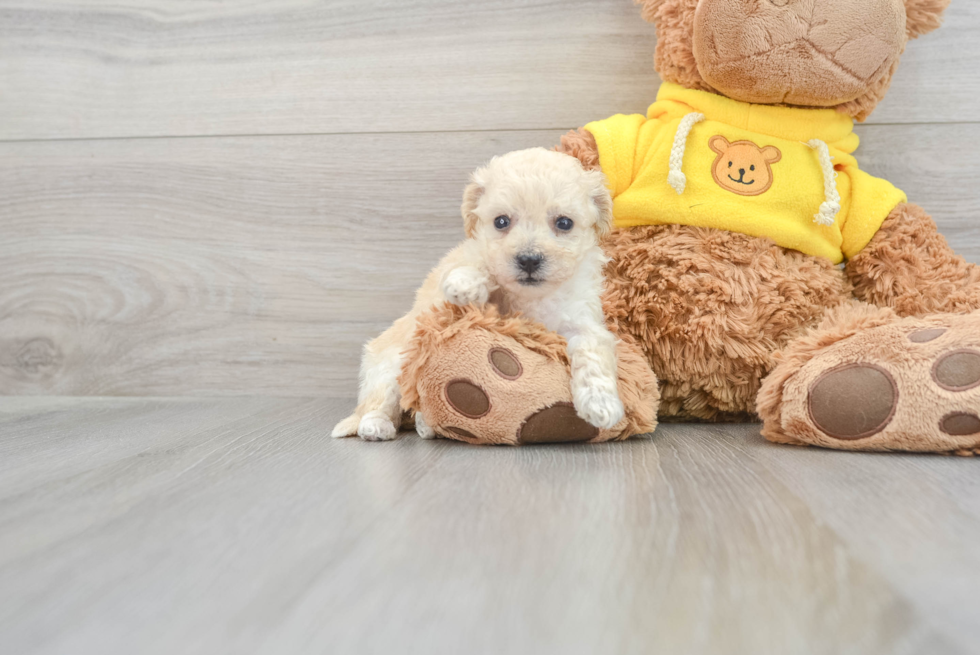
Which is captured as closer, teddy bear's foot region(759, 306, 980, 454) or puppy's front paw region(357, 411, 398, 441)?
teddy bear's foot region(759, 306, 980, 454)

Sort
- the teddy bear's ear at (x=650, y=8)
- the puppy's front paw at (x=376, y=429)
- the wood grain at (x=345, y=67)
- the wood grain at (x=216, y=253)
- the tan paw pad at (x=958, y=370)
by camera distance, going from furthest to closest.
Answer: the wood grain at (x=216, y=253)
the wood grain at (x=345, y=67)
the teddy bear's ear at (x=650, y=8)
the puppy's front paw at (x=376, y=429)
the tan paw pad at (x=958, y=370)

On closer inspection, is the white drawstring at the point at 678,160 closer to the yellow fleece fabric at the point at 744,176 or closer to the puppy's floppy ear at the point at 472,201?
the yellow fleece fabric at the point at 744,176

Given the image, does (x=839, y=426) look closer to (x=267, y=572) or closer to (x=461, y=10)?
(x=267, y=572)

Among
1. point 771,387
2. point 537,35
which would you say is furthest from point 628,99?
point 771,387

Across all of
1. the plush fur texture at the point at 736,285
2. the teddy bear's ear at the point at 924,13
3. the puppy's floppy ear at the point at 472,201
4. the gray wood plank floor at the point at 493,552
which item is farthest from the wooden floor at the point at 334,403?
the puppy's floppy ear at the point at 472,201

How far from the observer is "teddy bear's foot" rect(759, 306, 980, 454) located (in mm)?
817

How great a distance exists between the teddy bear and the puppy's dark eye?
14 cm

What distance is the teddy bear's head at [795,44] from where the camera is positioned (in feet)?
3.21

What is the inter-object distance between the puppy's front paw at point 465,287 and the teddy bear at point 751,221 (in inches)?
0.8

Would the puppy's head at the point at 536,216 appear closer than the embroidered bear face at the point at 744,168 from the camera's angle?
Yes

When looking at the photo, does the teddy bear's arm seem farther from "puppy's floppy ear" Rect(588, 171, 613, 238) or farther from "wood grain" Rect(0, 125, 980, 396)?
"wood grain" Rect(0, 125, 980, 396)

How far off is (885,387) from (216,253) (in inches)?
49.1

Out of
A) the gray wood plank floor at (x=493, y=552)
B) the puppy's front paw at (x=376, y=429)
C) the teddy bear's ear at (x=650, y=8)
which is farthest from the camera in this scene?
the teddy bear's ear at (x=650, y=8)

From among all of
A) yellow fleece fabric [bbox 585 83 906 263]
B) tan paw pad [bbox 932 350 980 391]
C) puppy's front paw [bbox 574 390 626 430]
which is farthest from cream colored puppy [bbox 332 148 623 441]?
tan paw pad [bbox 932 350 980 391]
